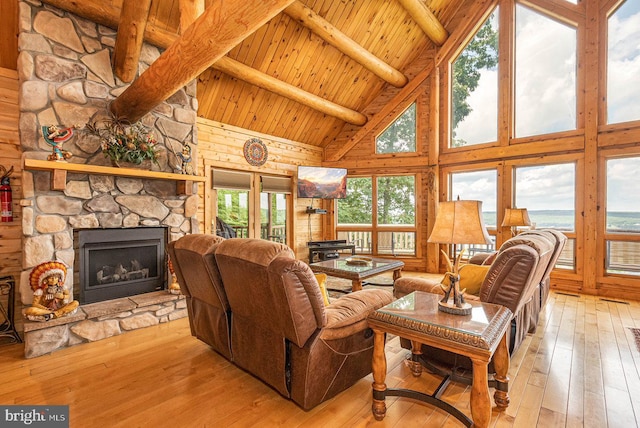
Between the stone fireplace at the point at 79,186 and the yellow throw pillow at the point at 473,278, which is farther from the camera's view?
the stone fireplace at the point at 79,186

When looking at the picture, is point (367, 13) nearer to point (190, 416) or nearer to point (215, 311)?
point (215, 311)

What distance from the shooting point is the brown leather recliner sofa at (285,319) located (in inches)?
67.3

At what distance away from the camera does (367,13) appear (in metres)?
4.91

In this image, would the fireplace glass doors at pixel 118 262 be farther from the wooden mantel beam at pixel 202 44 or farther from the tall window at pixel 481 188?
the tall window at pixel 481 188

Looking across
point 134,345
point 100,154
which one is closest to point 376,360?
point 134,345

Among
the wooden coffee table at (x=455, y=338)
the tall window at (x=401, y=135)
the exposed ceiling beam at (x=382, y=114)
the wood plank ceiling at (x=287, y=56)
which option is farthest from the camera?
the tall window at (x=401, y=135)

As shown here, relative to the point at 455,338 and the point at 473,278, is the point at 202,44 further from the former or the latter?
the point at 473,278

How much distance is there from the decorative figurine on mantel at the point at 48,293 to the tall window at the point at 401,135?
5.85m

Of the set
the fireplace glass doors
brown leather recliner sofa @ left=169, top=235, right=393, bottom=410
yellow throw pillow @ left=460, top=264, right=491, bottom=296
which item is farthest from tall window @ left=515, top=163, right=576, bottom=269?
the fireplace glass doors

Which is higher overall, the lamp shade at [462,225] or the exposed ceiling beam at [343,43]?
the exposed ceiling beam at [343,43]

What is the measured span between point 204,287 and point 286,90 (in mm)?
3879

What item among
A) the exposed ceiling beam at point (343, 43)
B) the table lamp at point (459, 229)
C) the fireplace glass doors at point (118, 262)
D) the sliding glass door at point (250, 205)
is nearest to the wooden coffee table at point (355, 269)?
the table lamp at point (459, 229)

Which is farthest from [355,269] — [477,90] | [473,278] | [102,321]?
[477,90]

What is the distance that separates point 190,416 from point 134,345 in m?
1.38
